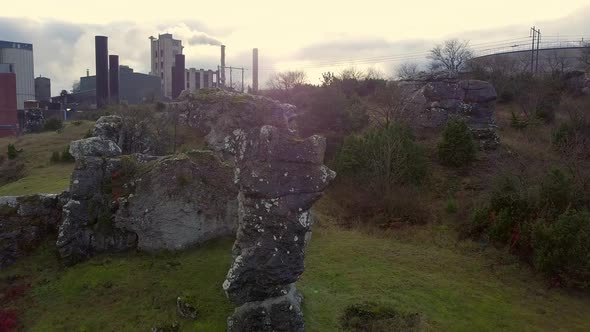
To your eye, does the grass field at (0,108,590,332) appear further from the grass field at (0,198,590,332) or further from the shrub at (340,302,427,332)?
the shrub at (340,302,427,332)

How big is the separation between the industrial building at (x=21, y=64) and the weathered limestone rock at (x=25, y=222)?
65.9 meters

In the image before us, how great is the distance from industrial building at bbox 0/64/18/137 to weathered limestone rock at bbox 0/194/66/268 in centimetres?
5007

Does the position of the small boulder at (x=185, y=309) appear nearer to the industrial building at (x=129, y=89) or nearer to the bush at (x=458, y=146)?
the bush at (x=458, y=146)

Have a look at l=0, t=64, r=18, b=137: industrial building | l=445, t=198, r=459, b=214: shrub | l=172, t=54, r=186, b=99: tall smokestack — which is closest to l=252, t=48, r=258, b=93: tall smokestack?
l=172, t=54, r=186, b=99: tall smokestack

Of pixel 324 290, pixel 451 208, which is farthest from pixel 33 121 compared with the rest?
pixel 324 290

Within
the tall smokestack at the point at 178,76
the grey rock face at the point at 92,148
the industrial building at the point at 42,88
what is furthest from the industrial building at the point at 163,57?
the grey rock face at the point at 92,148

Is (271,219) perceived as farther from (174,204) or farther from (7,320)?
(7,320)

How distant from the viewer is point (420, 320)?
41.6ft

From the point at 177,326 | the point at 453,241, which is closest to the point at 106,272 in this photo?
the point at 177,326

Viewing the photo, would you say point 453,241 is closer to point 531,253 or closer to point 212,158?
point 531,253

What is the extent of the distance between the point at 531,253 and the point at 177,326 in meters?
12.3

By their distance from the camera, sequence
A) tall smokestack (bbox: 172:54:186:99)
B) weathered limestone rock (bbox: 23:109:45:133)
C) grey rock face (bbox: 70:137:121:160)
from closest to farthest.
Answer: grey rock face (bbox: 70:137:121:160) < weathered limestone rock (bbox: 23:109:45:133) < tall smokestack (bbox: 172:54:186:99)

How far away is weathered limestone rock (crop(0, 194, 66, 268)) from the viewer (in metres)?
16.3

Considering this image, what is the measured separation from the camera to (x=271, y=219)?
1041 cm
